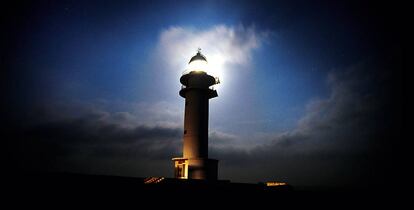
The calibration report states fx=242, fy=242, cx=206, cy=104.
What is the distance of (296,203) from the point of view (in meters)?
12.4

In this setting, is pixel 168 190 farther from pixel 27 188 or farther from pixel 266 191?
pixel 266 191

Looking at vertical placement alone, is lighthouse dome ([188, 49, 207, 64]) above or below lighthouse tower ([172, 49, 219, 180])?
above

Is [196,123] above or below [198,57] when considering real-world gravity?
below

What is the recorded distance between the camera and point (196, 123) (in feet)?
69.8

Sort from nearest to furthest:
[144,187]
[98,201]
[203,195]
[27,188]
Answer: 1. [27,188]
2. [98,201]
3. [144,187]
4. [203,195]

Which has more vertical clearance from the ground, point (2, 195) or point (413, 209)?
point (2, 195)

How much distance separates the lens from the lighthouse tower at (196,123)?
20.1m

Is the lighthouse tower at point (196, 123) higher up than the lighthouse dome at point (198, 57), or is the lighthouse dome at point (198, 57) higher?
the lighthouse dome at point (198, 57)

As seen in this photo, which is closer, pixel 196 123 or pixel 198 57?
pixel 196 123

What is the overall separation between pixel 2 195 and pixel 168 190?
17.1 ft

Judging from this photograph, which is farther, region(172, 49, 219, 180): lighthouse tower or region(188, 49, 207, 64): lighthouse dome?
region(188, 49, 207, 64): lighthouse dome

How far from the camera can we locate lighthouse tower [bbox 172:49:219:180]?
20062 mm

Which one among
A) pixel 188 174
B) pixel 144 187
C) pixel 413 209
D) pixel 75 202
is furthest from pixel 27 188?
pixel 413 209

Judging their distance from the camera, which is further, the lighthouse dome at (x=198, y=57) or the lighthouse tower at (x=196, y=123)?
the lighthouse dome at (x=198, y=57)
